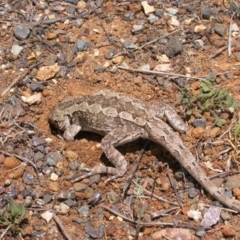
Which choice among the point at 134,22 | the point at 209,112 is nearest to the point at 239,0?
the point at 134,22

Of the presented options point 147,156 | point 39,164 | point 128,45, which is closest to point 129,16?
point 128,45

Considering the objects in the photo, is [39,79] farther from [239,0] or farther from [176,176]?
[239,0]

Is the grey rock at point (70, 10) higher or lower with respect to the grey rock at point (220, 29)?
higher

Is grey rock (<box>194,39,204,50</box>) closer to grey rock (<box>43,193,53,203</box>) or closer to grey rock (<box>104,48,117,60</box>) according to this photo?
grey rock (<box>104,48,117,60</box>)

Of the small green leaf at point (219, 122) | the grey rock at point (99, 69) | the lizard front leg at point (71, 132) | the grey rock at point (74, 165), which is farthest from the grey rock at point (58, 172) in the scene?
the small green leaf at point (219, 122)

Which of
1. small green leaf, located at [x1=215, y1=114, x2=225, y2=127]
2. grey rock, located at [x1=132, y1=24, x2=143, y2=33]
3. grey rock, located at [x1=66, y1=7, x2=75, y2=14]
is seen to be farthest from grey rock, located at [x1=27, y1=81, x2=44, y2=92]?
small green leaf, located at [x1=215, y1=114, x2=225, y2=127]

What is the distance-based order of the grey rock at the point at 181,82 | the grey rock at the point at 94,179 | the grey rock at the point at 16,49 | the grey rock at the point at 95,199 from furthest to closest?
the grey rock at the point at 16,49 → the grey rock at the point at 181,82 → the grey rock at the point at 94,179 → the grey rock at the point at 95,199

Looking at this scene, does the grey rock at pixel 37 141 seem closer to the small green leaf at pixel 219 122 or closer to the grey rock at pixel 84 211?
the grey rock at pixel 84 211
